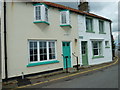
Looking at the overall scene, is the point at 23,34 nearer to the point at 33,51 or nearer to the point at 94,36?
the point at 33,51

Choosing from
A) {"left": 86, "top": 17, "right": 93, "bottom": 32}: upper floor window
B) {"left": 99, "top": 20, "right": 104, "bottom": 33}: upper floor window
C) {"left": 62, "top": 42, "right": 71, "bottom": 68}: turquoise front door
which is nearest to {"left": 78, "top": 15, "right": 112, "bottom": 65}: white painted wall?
{"left": 86, "top": 17, "right": 93, "bottom": 32}: upper floor window

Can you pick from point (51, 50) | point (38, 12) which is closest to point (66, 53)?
point (51, 50)

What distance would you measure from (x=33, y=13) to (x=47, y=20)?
119cm

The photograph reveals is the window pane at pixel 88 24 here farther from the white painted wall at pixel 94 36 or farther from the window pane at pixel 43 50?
the window pane at pixel 43 50

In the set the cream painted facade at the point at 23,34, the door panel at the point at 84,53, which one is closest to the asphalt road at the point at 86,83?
the cream painted facade at the point at 23,34

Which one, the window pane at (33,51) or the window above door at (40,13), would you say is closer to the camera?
the window pane at (33,51)

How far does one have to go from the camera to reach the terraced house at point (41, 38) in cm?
612

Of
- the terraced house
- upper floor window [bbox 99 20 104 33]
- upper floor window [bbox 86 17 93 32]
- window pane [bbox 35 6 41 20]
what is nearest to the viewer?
the terraced house

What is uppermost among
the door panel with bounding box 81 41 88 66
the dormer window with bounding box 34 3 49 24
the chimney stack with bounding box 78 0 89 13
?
the chimney stack with bounding box 78 0 89 13

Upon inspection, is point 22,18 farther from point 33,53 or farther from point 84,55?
point 84,55

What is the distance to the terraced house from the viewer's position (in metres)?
6.12

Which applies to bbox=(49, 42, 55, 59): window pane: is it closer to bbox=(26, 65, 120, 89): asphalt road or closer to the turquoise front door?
the turquoise front door

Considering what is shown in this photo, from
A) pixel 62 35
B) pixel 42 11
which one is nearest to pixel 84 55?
pixel 62 35

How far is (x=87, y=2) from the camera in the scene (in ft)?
42.4
